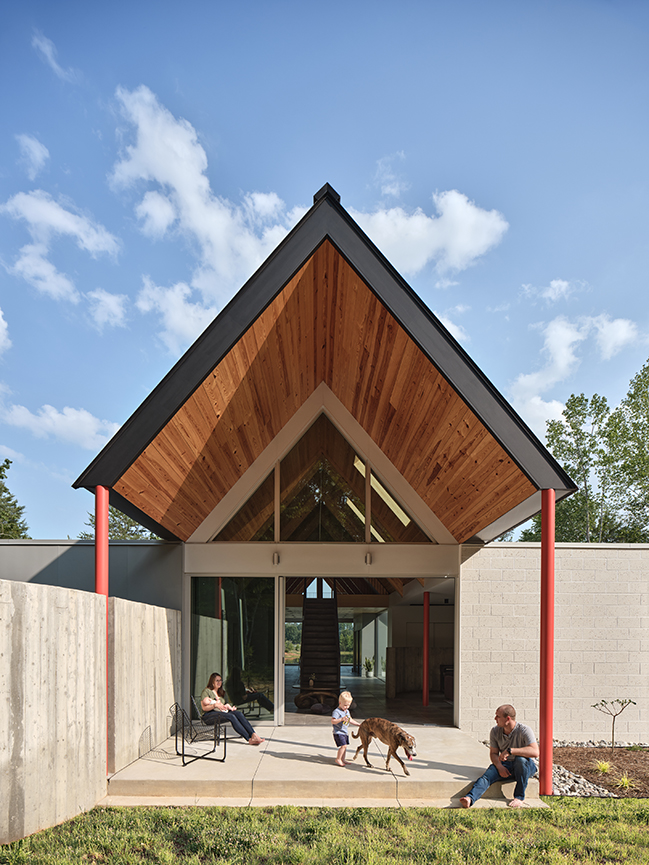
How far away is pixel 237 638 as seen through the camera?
32.0 ft

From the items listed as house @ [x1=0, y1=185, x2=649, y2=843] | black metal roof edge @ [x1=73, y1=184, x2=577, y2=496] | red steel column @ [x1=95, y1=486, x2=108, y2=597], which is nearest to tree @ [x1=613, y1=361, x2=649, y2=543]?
house @ [x1=0, y1=185, x2=649, y2=843]

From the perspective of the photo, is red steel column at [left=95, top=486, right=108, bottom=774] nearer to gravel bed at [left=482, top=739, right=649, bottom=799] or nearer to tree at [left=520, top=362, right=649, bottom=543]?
gravel bed at [left=482, top=739, right=649, bottom=799]

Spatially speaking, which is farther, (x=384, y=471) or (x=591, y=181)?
(x=591, y=181)

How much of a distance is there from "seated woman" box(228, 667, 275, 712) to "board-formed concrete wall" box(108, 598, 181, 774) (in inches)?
33.8

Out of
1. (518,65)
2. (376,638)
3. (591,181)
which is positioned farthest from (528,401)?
(518,65)

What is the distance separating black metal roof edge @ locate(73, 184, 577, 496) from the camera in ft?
21.1

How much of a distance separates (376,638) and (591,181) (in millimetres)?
16911

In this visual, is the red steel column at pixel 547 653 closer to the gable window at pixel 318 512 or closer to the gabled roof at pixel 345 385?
the gabled roof at pixel 345 385

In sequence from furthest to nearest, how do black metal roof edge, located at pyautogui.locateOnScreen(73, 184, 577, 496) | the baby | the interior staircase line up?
the interior staircase, the baby, black metal roof edge, located at pyautogui.locateOnScreen(73, 184, 577, 496)

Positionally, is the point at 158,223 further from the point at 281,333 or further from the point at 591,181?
the point at 281,333

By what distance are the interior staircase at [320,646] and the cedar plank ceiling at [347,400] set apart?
5.58 m

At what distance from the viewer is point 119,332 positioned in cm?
6800

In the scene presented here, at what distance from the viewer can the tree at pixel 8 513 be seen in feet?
139

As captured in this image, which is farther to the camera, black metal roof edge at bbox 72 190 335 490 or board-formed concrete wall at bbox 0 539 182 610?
board-formed concrete wall at bbox 0 539 182 610
